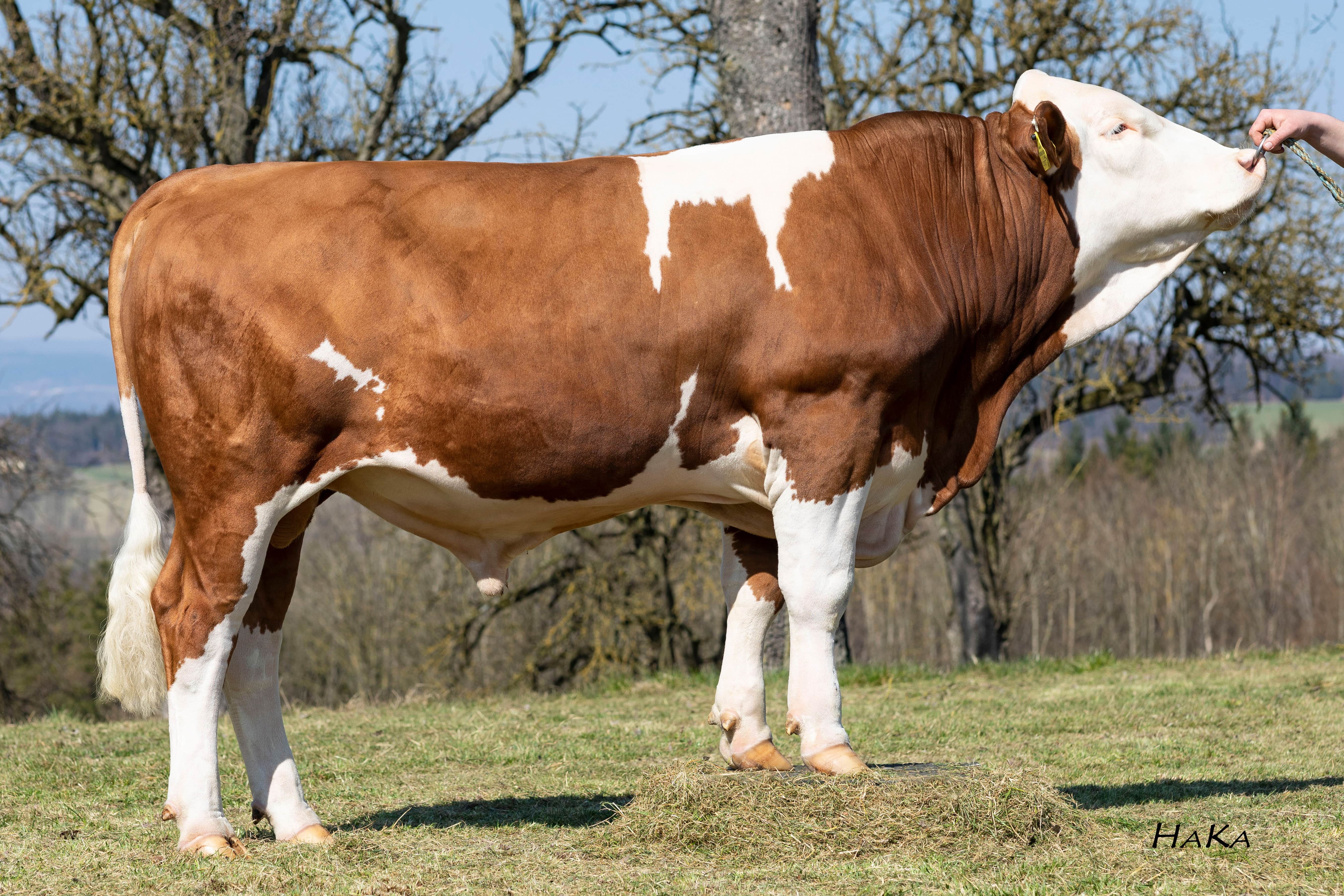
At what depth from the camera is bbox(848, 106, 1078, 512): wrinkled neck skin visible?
418 centimetres

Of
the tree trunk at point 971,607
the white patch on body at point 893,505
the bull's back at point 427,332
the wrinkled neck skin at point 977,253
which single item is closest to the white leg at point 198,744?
the bull's back at point 427,332

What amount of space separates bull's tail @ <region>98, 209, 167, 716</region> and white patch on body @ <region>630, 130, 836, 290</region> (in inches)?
65.7

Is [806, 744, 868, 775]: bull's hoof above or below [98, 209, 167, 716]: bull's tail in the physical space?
below

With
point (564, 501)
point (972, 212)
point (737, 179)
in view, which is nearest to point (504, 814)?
point (564, 501)

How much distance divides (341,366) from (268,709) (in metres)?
1.19

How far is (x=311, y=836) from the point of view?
12.8ft

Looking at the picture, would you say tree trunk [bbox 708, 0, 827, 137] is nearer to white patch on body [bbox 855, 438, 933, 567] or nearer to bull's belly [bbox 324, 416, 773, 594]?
white patch on body [bbox 855, 438, 933, 567]

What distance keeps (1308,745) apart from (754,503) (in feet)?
9.57

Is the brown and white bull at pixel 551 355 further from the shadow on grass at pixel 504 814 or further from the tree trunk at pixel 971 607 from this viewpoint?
the tree trunk at pixel 971 607

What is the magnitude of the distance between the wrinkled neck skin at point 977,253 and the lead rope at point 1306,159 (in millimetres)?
647

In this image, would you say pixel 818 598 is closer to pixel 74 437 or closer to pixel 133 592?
pixel 133 592

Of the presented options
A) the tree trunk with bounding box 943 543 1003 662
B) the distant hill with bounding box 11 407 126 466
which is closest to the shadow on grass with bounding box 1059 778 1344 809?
the distant hill with bounding box 11 407 126 466

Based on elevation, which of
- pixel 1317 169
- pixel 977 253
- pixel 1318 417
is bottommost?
pixel 977 253

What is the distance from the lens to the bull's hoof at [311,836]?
3.88 metres
